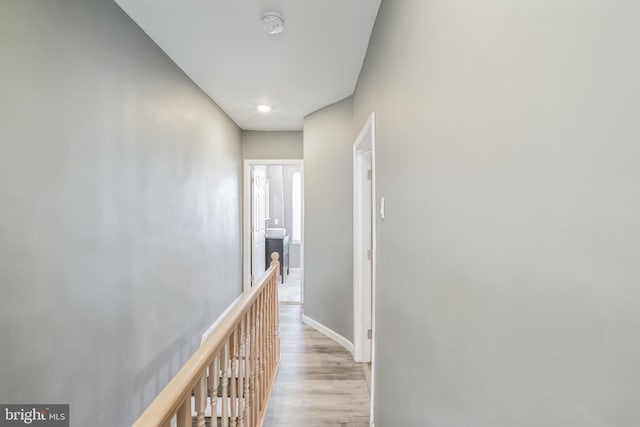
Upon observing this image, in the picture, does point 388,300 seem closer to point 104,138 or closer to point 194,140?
point 104,138

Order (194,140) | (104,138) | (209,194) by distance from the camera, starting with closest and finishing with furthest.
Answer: (104,138), (194,140), (209,194)

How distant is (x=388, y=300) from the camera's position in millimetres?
1551

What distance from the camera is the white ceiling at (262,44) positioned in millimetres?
1706

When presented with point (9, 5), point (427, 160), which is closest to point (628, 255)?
point (427, 160)

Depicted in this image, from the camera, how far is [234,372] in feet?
4.50

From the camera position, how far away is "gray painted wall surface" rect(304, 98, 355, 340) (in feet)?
9.95

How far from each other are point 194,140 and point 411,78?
2.26 metres

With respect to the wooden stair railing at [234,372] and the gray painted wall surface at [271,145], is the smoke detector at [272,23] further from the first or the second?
the gray painted wall surface at [271,145]

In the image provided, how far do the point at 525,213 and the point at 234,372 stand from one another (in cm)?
137

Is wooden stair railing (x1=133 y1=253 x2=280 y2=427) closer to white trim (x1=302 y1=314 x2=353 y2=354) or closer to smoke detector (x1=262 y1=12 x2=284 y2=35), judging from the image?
white trim (x1=302 y1=314 x2=353 y2=354)

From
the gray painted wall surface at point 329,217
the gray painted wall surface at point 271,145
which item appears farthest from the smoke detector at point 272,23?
the gray painted wall surface at point 271,145

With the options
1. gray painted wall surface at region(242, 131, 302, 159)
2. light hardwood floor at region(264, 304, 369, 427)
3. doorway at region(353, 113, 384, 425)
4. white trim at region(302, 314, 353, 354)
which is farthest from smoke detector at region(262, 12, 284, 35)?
white trim at region(302, 314, 353, 354)
